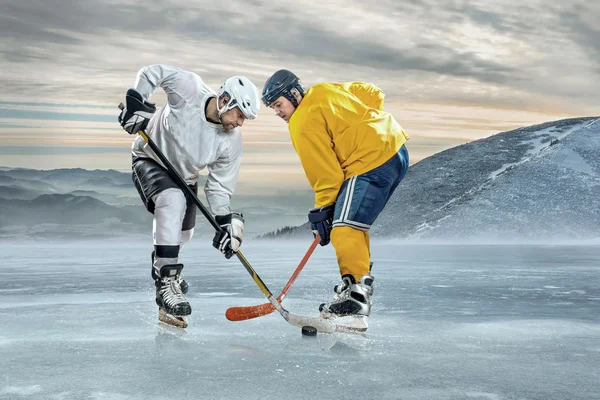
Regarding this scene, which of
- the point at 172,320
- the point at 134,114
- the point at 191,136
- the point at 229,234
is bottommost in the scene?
the point at 172,320

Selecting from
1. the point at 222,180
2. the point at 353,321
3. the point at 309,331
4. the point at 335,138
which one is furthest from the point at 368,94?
the point at 309,331

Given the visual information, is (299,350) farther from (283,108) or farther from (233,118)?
(283,108)

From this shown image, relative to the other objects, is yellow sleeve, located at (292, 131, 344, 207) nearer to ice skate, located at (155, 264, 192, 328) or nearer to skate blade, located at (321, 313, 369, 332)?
skate blade, located at (321, 313, 369, 332)

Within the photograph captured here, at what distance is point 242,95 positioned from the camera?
11.0 ft

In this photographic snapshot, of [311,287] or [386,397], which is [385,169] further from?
[311,287]

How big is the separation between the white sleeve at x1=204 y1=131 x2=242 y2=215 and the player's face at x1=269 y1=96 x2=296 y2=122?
252mm

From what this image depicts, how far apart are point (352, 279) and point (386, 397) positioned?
140cm

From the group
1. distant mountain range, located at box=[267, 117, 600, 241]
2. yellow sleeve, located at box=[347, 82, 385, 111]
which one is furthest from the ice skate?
distant mountain range, located at box=[267, 117, 600, 241]

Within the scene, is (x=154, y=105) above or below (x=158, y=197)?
above

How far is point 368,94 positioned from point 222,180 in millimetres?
1011

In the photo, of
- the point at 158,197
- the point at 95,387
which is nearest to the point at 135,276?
the point at 158,197

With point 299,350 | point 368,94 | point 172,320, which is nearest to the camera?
point 299,350

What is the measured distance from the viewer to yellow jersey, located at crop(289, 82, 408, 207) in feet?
11.5

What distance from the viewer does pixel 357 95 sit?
3.98 m
